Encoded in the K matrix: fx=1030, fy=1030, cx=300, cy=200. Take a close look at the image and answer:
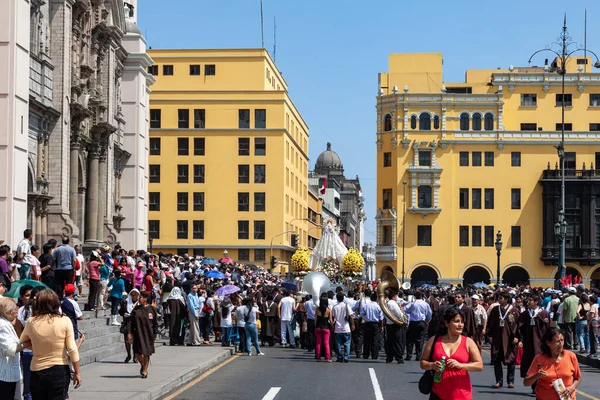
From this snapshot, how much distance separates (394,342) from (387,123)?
5889cm

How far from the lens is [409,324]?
2625 centimetres

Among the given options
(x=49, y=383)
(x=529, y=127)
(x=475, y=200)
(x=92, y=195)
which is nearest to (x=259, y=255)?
(x=475, y=200)

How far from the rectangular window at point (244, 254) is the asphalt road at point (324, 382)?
5420cm

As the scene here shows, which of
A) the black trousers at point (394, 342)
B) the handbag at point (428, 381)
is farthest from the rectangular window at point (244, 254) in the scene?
the handbag at point (428, 381)

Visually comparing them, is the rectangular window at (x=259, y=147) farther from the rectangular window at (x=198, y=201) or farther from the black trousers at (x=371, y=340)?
the black trousers at (x=371, y=340)

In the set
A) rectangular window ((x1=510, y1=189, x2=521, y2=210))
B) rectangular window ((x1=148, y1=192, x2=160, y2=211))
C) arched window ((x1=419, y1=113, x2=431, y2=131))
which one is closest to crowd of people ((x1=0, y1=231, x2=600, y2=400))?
rectangular window ((x1=148, y1=192, x2=160, y2=211))

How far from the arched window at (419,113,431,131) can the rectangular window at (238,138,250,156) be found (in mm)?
13836

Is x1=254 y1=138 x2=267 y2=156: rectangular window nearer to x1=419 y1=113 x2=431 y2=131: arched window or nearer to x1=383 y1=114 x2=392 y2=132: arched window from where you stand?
x1=383 y1=114 x2=392 y2=132: arched window

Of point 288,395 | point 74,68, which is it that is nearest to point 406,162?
point 74,68

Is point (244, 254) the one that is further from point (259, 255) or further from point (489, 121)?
point (489, 121)

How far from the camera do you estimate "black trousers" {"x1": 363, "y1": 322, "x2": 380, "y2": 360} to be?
86.6 feet

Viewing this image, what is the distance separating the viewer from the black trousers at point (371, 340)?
26.4 metres

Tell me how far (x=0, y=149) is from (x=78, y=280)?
4.25m

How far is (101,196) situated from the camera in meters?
41.6
